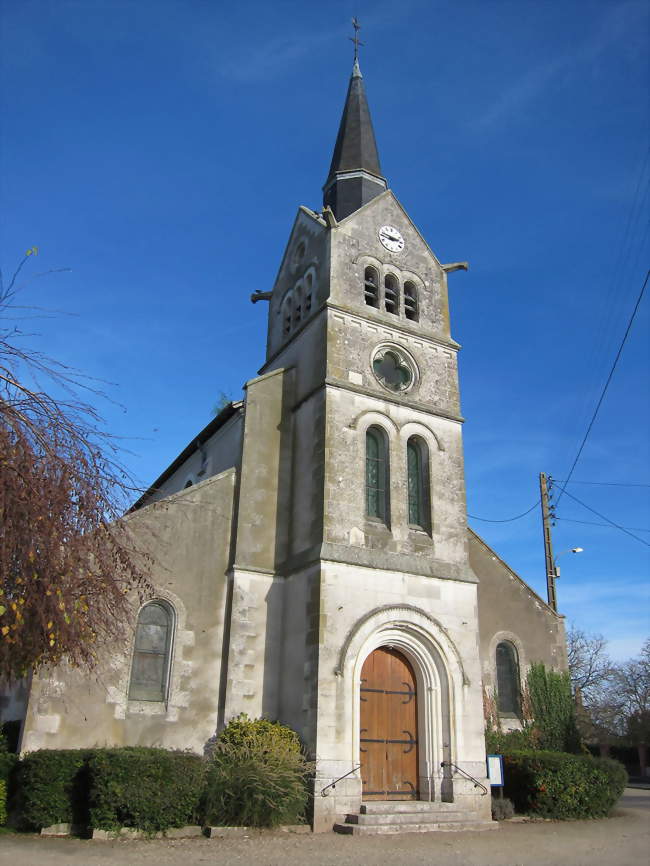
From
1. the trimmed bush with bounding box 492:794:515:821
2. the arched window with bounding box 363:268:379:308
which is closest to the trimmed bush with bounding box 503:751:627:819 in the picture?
the trimmed bush with bounding box 492:794:515:821

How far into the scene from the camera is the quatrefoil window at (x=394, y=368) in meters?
17.5

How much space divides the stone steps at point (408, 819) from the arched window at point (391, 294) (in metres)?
11.1

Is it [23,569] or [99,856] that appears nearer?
[23,569]

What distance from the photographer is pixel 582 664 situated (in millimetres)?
52188

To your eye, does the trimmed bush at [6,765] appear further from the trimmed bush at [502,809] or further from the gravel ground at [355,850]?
the trimmed bush at [502,809]

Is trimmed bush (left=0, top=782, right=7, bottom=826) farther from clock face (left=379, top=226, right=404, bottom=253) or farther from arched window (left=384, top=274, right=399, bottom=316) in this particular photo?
clock face (left=379, top=226, right=404, bottom=253)

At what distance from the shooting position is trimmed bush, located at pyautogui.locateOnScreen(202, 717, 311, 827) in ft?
37.8

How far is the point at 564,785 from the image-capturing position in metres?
14.4

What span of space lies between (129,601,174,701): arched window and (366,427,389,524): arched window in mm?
4782

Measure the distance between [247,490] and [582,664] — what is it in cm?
4438

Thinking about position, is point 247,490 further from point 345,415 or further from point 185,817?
point 185,817

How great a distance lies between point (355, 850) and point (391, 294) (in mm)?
12583

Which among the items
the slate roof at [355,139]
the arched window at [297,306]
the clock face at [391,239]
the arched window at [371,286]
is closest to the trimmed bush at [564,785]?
the arched window at [371,286]

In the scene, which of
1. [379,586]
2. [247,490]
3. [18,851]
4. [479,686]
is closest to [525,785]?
[479,686]
